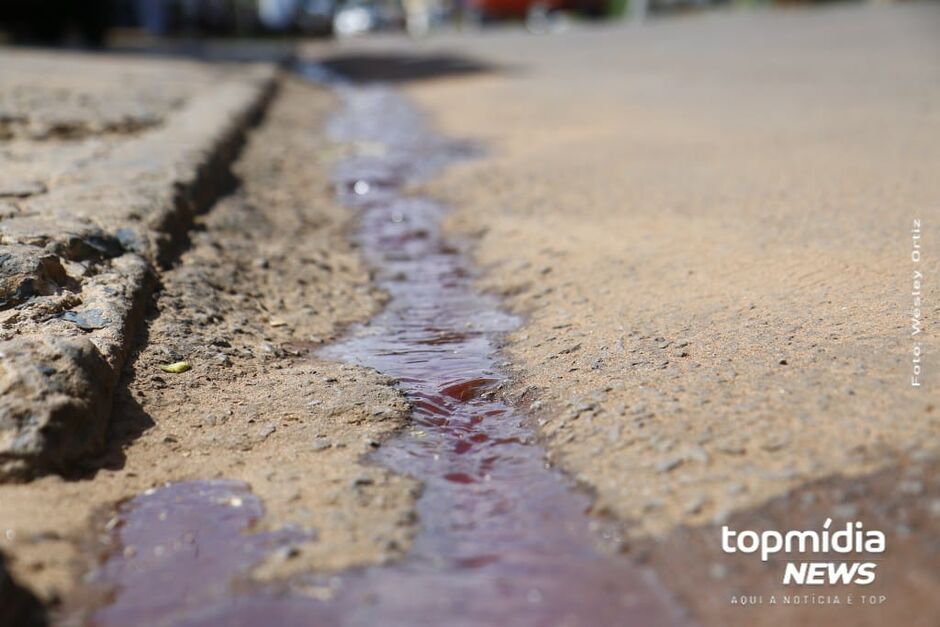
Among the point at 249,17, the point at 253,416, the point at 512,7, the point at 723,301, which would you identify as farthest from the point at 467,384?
the point at 249,17

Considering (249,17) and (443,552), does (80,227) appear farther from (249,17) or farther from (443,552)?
(249,17)

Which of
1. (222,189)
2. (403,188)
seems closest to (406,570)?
(222,189)

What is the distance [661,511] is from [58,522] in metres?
1.39

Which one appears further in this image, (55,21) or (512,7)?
(512,7)

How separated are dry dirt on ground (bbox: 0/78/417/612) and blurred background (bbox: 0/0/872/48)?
14.2 m

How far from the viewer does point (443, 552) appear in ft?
7.56

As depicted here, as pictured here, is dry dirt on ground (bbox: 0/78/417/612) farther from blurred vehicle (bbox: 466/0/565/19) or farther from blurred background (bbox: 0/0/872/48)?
blurred vehicle (bbox: 466/0/565/19)

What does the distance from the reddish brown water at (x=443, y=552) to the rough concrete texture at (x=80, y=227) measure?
14.2 inches

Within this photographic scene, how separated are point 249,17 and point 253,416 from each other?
3024cm

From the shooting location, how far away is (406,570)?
2.23 meters

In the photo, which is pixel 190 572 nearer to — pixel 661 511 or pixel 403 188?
pixel 661 511

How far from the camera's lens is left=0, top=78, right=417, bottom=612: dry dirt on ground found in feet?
7.67

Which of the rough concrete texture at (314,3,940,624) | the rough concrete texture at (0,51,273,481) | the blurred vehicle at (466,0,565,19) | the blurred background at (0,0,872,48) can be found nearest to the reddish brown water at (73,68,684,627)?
the rough concrete texture at (314,3,940,624)

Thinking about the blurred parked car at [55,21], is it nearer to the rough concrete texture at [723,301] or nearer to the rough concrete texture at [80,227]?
the rough concrete texture at [80,227]
